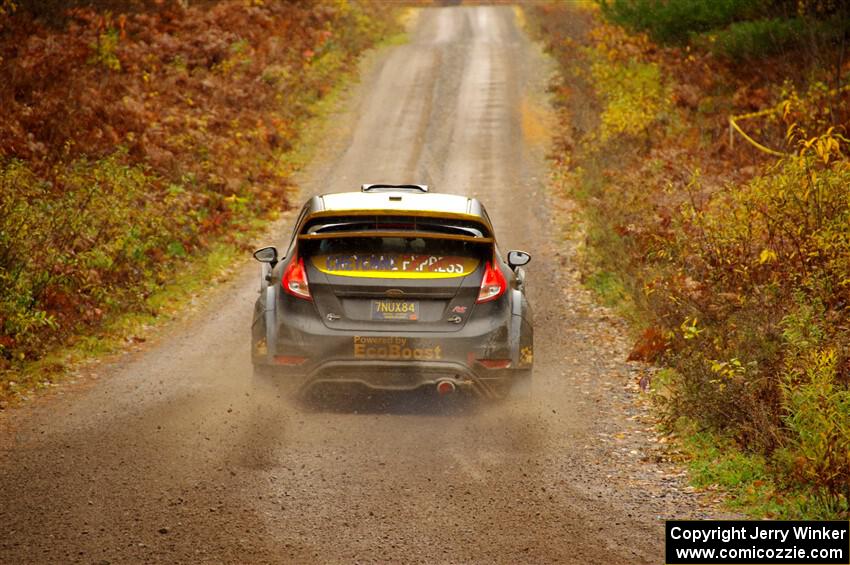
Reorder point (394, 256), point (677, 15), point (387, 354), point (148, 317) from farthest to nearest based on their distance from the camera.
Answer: point (677, 15) → point (148, 317) → point (394, 256) → point (387, 354)

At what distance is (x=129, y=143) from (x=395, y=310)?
11.9m

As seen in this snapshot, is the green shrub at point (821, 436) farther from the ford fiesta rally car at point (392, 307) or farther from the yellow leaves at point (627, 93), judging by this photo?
the yellow leaves at point (627, 93)

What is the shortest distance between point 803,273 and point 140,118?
45.5ft

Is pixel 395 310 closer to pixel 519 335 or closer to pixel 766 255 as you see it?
pixel 519 335

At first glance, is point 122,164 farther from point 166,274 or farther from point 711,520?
point 711,520

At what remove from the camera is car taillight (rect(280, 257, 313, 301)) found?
28.3ft

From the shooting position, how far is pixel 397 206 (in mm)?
8828

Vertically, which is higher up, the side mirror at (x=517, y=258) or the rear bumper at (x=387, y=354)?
the side mirror at (x=517, y=258)

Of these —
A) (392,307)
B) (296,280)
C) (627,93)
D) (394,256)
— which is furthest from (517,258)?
(627,93)

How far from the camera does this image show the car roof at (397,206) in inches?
342

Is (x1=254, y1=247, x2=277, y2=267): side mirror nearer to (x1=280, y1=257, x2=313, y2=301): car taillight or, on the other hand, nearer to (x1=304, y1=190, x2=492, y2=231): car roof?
(x1=304, y1=190, x2=492, y2=231): car roof

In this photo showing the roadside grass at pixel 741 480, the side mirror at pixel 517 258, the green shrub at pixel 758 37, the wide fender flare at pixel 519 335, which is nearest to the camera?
the roadside grass at pixel 741 480

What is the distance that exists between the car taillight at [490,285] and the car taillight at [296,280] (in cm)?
149

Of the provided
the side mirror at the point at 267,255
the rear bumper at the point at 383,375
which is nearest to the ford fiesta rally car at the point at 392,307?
the rear bumper at the point at 383,375
